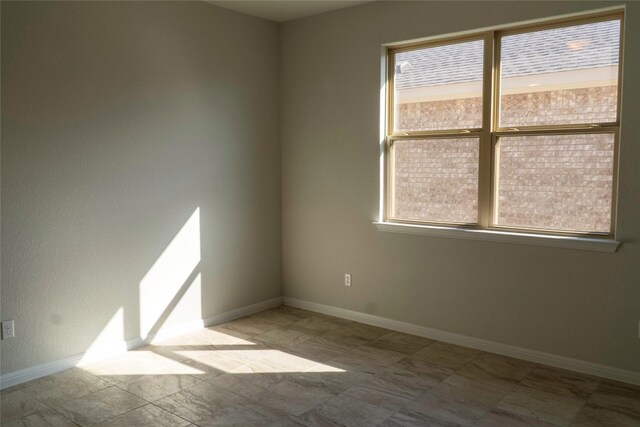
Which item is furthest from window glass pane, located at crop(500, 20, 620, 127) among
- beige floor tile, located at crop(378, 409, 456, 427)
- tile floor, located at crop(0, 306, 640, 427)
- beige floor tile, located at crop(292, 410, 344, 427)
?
beige floor tile, located at crop(292, 410, 344, 427)

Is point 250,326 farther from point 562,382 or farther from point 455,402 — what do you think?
point 562,382

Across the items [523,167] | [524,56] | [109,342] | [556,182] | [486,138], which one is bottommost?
[109,342]

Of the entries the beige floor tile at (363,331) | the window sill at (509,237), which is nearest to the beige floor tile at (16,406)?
the beige floor tile at (363,331)

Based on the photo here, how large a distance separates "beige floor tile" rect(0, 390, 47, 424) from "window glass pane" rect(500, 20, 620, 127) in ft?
11.4

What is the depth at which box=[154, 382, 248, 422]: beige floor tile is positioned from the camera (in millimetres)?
2980

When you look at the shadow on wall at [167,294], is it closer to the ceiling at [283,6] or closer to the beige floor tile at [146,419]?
the beige floor tile at [146,419]

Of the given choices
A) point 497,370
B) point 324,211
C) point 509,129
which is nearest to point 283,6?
point 324,211

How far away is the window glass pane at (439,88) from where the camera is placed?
395 cm

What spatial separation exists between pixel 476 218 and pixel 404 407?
5.12ft

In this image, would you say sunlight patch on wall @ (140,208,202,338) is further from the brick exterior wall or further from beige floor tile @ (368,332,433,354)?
the brick exterior wall

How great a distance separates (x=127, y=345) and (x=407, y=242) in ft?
7.42

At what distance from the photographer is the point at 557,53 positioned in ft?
11.7

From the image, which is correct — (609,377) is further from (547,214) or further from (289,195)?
(289,195)

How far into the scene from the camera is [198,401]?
10.3 ft
